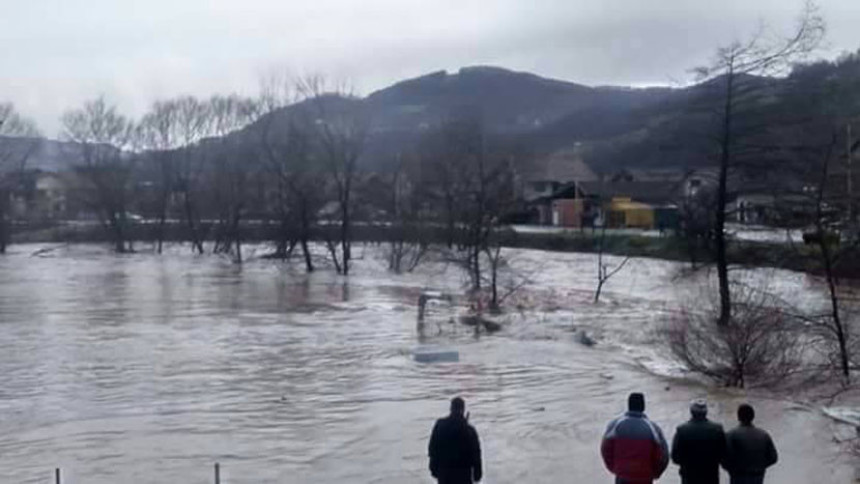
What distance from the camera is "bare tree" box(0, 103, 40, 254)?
106 metres

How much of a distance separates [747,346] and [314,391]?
8.13m

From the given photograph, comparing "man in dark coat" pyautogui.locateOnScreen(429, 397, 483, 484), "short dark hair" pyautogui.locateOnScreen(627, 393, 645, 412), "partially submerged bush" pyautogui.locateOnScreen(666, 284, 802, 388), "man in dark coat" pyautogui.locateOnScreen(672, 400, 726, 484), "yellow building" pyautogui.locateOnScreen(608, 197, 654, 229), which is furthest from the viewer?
"yellow building" pyautogui.locateOnScreen(608, 197, 654, 229)

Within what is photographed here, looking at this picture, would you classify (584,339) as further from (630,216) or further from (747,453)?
(630,216)

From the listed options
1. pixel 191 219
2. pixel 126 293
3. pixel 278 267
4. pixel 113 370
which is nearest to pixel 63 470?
pixel 113 370

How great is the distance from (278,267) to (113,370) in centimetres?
4389

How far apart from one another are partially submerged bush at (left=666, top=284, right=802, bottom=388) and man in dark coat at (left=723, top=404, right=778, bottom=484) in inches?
493

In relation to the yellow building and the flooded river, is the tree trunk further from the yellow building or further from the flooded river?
the yellow building

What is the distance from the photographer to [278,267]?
7188cm

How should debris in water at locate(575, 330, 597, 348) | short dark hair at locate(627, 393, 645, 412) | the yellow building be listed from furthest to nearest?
the yellow building → debris in water at locate(575, 330, 597, 348) → short dark hair at locate(627, 393, 645, 412)

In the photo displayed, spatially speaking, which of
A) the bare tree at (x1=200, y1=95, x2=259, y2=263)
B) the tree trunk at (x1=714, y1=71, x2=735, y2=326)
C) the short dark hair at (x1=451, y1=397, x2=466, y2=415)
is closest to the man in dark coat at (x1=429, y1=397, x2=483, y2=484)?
the short dark hair at (x1=451, y1=397, x2=466, y2=415)

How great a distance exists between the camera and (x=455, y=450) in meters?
11.0

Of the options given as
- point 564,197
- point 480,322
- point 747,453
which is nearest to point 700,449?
point 747,453

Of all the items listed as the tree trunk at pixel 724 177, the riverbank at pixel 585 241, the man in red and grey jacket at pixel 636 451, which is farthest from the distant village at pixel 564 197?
the man in red and grey jacket at pixel 636 451

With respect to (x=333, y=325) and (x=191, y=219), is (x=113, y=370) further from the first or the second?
(x=191, y=219)
